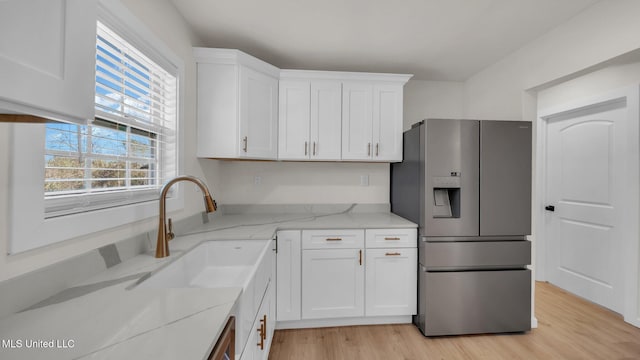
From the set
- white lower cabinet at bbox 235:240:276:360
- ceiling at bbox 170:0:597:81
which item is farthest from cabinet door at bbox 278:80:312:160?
white lower cabinet at bbox 235:240:276:360

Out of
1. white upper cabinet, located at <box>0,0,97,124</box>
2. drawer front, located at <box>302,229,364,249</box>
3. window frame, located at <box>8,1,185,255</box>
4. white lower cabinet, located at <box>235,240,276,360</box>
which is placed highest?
white upper cabinet, located at <box>0,0,97,124</box>

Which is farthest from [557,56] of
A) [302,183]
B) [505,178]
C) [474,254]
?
[302,183]

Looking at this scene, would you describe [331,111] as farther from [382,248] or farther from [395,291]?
[395,291]

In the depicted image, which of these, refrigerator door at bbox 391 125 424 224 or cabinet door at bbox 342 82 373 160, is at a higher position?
cabinet door at bbox 342 82 373 160

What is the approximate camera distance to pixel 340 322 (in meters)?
2.19

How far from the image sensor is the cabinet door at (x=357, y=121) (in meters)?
2.42

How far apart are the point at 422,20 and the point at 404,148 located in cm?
106

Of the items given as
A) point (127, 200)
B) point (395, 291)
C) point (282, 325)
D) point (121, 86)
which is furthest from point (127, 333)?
point (395, 291)

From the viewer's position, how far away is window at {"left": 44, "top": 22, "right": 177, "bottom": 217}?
3.20 ft

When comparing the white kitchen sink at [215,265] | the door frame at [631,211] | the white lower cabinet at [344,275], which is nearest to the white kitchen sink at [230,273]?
the white kitchen sink at [215,265]

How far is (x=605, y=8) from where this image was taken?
1.59 m

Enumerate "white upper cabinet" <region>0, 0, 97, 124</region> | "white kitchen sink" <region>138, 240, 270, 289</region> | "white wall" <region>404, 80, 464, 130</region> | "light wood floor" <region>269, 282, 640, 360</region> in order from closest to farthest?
"white upper cabinet" <region>0, 0, 97, 124</region> < "white kitchen sink" <region>138, 240, 270, 289</region> < "light wood floor" <region>269, 282, 640, 360</region> < "white wall" <region>404, 80, 464, 130</region>

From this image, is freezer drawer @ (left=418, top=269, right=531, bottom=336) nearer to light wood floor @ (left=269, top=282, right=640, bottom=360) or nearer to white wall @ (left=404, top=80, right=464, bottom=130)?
light wood floor @ (left=269, top=282, right=640, bottom=360)

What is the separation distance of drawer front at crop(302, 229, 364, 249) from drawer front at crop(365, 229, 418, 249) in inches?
4.4
